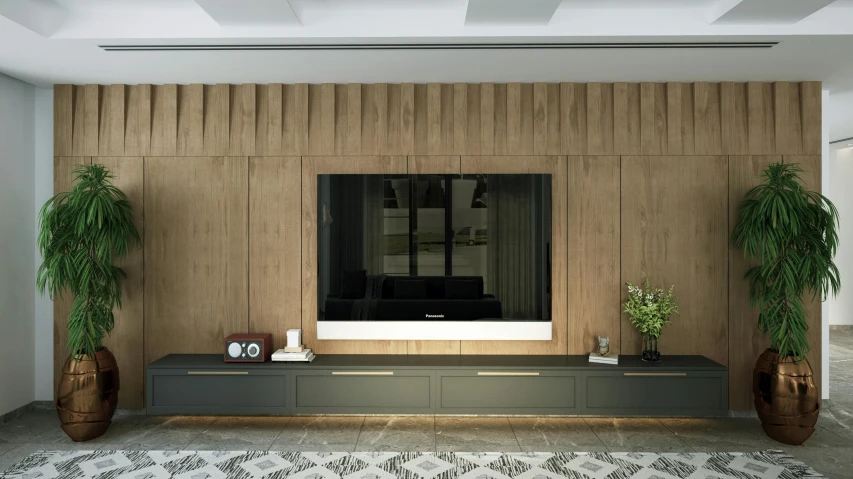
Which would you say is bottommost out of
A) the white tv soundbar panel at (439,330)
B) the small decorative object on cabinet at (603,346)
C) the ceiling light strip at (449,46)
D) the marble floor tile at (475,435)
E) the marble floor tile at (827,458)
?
the marble floor tile at (827,458)

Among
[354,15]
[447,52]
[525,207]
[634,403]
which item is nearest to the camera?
[354,15]

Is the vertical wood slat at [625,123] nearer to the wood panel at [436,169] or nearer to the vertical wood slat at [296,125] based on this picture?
the wood panel at [436,169]

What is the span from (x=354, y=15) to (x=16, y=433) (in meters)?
3.59

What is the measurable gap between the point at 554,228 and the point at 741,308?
1.50 m

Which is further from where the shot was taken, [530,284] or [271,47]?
[530,284]

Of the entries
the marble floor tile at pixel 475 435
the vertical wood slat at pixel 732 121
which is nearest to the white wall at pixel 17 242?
the marble floor tile at pixel 475 435

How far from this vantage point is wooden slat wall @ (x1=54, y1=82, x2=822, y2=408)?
14.3ft

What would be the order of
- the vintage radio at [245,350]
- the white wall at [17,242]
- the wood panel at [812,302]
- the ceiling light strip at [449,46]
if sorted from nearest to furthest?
the ceiling light strip at [449,46], the vintage radio at [245,350], the white wall at [17,242], the wood panel at [812,302]

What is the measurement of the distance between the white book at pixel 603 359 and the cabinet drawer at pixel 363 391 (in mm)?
1142

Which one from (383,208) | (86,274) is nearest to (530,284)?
(383,208)

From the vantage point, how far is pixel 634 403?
13.0ft

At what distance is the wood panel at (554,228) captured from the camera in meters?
4.36

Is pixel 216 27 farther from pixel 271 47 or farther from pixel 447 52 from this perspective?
pixel 447 52

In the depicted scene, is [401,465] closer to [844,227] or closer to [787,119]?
[787,119]
